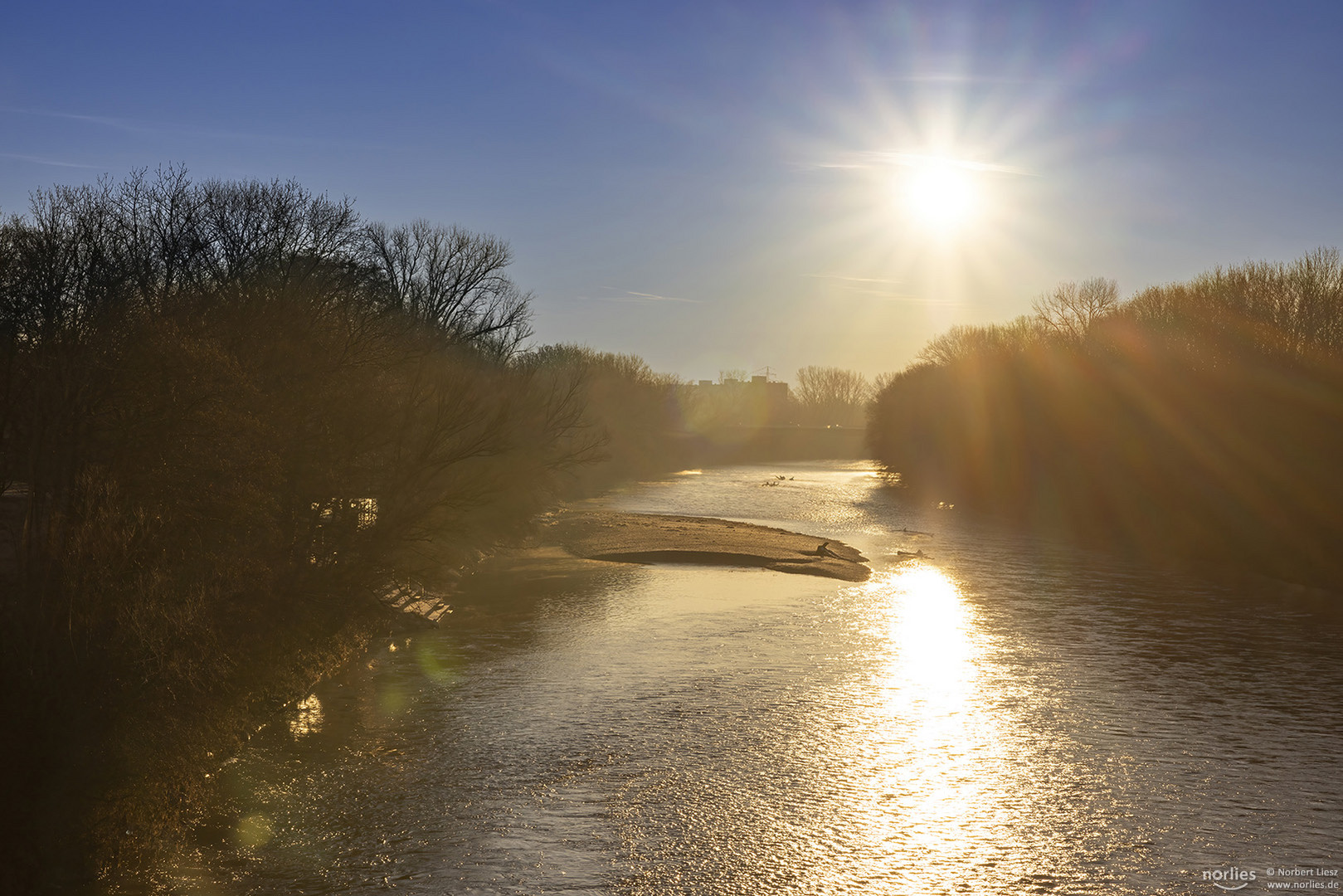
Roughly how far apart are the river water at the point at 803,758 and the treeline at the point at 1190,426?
13283 mm

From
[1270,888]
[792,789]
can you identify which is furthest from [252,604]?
[1270,888]

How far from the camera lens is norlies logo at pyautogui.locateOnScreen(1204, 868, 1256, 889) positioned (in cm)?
1335

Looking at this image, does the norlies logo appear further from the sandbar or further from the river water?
the sandbar

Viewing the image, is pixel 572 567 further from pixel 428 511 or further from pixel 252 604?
pixel 252 604

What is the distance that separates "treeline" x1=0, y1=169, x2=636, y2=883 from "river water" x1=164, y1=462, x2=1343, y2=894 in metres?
1.92

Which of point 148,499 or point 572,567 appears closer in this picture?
point 148,499

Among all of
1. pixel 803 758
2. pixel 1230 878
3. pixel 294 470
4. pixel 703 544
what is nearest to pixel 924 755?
pixel 803 758

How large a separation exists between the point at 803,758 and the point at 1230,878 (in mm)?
6754

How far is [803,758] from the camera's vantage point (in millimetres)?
17812

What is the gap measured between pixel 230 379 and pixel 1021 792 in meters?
17.0


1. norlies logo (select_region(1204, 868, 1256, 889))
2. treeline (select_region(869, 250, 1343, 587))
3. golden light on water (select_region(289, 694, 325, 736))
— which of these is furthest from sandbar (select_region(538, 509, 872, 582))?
norlies logo (select_region(1204, 868, 1256, 889))

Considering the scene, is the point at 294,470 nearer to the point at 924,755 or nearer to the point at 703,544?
the point at 924,755

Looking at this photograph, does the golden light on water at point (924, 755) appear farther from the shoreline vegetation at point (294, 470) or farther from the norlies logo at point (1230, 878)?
the shoreline vegetation at point (294, 470)

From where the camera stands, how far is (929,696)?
72.3ft
